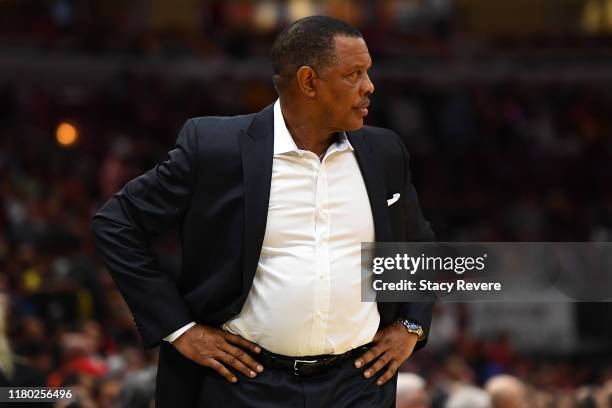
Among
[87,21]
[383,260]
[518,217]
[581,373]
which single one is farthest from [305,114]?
[87,21]

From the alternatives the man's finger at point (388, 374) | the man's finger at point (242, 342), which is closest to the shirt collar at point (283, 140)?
the man's finger at point (242, 342)

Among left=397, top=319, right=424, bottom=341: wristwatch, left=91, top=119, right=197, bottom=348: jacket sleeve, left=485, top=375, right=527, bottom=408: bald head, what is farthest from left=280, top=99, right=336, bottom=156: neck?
left=485, top=375, right=527, bottom=408: bald head

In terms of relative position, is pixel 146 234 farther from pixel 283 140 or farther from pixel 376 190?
pixel 376 190

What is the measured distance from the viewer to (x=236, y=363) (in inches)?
117

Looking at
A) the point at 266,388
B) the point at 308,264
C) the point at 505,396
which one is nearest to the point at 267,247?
the point at 308,264

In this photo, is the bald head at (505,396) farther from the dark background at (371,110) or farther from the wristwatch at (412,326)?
the dark background at (371,110)

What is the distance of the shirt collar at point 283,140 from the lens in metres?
3.05

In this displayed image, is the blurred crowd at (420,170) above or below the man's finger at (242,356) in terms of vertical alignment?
above

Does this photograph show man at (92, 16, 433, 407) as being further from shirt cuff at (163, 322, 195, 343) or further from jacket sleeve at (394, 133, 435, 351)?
jacket sleeve at (394, 133, 435, 351)

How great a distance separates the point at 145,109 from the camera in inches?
550

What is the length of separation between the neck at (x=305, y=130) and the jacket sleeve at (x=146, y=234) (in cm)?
26

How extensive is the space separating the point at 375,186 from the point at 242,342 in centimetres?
54

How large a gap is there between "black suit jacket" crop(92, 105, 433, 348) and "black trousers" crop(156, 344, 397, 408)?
14 cm

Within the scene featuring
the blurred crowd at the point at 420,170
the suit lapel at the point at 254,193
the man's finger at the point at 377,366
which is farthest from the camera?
the blurred crowd at the point at 420,170
